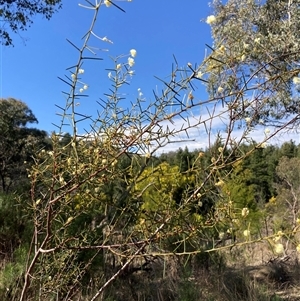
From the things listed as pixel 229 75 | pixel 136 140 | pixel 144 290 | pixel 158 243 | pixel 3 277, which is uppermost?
pixel 229 75

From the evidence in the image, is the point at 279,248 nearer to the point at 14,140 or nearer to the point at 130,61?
the point at 130,61

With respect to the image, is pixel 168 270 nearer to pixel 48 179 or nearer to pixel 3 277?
pixel 3 277

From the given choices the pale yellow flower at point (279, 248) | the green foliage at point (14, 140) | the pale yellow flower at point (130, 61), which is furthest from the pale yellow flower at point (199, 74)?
the green foliage at point (14, 140)

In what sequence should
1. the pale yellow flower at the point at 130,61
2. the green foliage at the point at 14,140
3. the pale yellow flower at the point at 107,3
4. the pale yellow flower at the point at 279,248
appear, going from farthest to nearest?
the green foliage at the point at 14,140 < the pale yellow flower at the point at 130,61 < the pale yellow flower at the point at 107,3 < the pale yellow flower at the point at 279,248

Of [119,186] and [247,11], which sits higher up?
[247,11]

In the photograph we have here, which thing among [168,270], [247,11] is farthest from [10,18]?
[247,11]

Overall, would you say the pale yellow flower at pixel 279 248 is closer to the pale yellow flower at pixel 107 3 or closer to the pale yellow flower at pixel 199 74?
the pale yellow flower at pixel 199 74

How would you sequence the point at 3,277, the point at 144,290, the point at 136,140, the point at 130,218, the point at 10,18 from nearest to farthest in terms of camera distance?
the point at 136,140
the point at 130,218
the point at 3,277
the point at 144,290
the point at 10,18

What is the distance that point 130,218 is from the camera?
1.39 metres

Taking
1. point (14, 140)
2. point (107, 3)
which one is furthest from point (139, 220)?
point (14, 140)

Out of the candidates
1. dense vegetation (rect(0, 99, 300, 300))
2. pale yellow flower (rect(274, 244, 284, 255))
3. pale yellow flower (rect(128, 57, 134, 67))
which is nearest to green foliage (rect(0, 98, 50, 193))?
dense vegetation (rect(0, 99, 300, 300))

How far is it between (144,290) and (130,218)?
1.37 meters

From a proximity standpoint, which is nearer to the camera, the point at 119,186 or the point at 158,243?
the point at 158,243

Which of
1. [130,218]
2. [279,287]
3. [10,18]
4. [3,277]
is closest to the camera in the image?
[130,218]
